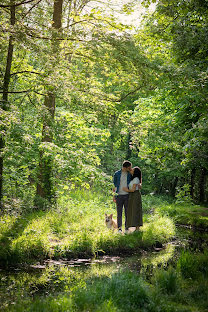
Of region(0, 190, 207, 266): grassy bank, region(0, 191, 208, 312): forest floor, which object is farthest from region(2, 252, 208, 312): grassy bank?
region(0, 190, 207, 266): grassy bank

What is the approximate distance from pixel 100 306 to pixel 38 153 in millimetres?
7009

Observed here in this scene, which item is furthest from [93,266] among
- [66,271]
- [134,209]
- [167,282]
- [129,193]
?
[129,193]

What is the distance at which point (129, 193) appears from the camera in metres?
9.98

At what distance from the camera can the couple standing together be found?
9.80 metres

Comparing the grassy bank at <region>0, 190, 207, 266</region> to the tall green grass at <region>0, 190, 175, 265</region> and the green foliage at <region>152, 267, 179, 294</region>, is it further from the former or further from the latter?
the green foliage at <region>152, 267, 179, 294</region>

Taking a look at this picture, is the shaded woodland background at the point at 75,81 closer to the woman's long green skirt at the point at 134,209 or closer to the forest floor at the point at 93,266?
the woman's long green skirt at the point at 134,209

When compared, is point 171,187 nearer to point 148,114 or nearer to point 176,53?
point 148,114

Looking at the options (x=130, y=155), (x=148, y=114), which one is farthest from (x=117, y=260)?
(x=130, y=155)

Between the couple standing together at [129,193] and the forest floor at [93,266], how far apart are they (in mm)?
511

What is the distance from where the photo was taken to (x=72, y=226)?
9195 mm

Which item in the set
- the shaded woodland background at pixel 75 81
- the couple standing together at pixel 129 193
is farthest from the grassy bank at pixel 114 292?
the couple standing together at pixel 129 193

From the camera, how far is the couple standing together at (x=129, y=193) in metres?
9.80

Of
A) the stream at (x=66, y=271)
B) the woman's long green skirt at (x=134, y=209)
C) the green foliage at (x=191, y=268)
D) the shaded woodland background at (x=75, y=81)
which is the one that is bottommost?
the stream at (x=66, y=271)

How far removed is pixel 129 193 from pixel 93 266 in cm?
318
